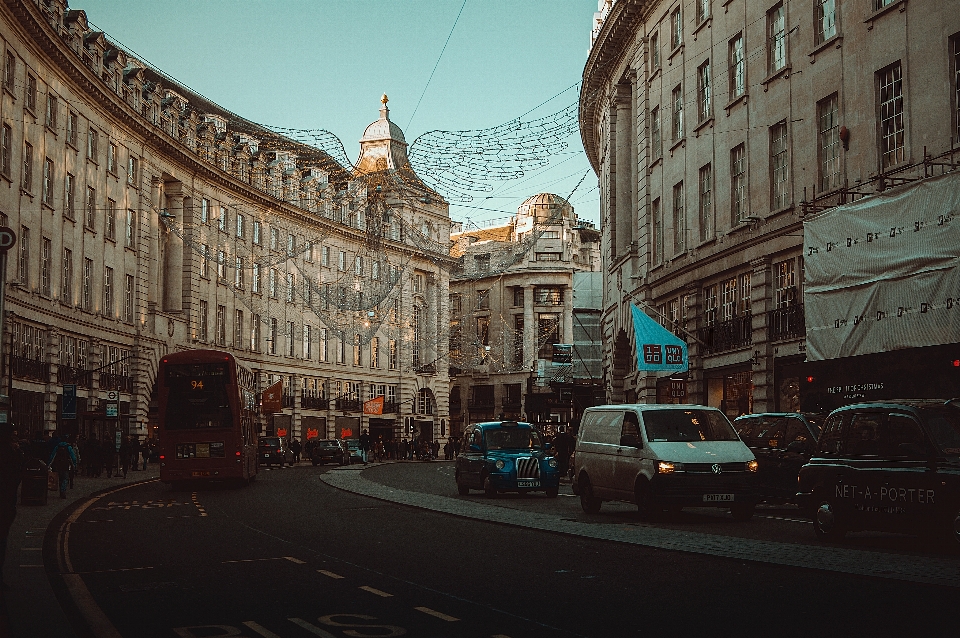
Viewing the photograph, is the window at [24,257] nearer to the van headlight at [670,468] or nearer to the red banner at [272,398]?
the red banner at [272,398]

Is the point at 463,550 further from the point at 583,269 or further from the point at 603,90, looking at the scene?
the point at 583,269

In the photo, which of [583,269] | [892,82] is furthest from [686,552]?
[583,269]

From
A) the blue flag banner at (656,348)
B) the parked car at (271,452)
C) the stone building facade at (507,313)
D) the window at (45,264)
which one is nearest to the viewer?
the blue flag banner at (656,348)

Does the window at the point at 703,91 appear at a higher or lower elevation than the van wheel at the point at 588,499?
higher

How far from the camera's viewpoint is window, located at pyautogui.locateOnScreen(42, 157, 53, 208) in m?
45.8

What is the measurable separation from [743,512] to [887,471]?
18.5ft

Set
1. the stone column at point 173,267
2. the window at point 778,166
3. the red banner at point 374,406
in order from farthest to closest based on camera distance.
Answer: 1. the red banner at point 374,406
2. the stone column at point 173,267
3. the window at point 778,166

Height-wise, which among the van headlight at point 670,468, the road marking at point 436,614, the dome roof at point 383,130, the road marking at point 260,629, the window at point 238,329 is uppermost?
the dome roof at point 383,130

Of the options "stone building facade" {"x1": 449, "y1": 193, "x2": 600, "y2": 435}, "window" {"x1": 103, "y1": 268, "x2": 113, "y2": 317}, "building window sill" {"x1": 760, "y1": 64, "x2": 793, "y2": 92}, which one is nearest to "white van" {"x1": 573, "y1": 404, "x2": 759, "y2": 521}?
"building window sill" {"x1": 760, "y1": 64, "x2": 793, "y2": 92}

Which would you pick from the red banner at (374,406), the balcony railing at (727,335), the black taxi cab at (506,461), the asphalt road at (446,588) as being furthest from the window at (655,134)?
the red banner at (374,406)

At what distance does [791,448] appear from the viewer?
51.0 ft

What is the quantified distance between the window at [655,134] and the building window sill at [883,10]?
1494 centimetres

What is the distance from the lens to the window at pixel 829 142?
2923 centimetres

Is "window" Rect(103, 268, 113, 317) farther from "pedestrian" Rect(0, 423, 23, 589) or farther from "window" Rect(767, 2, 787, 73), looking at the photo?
"pedestrian" Rect(0, 423, 23, 589)
